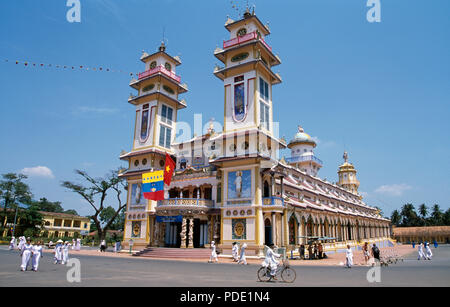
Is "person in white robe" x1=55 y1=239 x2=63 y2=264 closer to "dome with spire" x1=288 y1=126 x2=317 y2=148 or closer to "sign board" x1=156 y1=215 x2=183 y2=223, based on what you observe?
"sign board" x1=156 y1=215 x2=183 y2=223

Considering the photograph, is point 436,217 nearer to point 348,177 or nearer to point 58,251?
point 348,177

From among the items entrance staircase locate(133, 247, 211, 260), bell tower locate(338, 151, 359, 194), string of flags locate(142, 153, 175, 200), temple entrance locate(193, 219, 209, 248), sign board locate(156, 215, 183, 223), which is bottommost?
entrance staircase locate(133, 247, 211, 260)

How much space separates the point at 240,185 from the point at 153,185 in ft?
35.3

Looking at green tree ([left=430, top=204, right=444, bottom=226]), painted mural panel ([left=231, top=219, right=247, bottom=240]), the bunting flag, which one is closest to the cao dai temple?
painted mural panel ([left=231, top=219, right=247, bottom=240])

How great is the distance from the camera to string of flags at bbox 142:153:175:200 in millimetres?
32812

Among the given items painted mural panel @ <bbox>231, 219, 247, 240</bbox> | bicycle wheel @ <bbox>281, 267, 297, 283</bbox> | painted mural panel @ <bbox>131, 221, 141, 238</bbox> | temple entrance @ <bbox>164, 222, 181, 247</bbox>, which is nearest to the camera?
bicycle wheel @ <bbox>281, 267, 297, 283</bbox>

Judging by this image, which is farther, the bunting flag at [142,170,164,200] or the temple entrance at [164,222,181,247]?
the temple entrance at [164,222,181,247]

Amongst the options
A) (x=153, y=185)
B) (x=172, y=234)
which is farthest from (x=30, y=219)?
(x=172, y=234)

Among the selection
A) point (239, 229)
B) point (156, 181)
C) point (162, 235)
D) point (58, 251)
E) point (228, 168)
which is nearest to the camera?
point (58, 251)

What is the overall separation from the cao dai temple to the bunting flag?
1257mm

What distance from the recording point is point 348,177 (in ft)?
238
